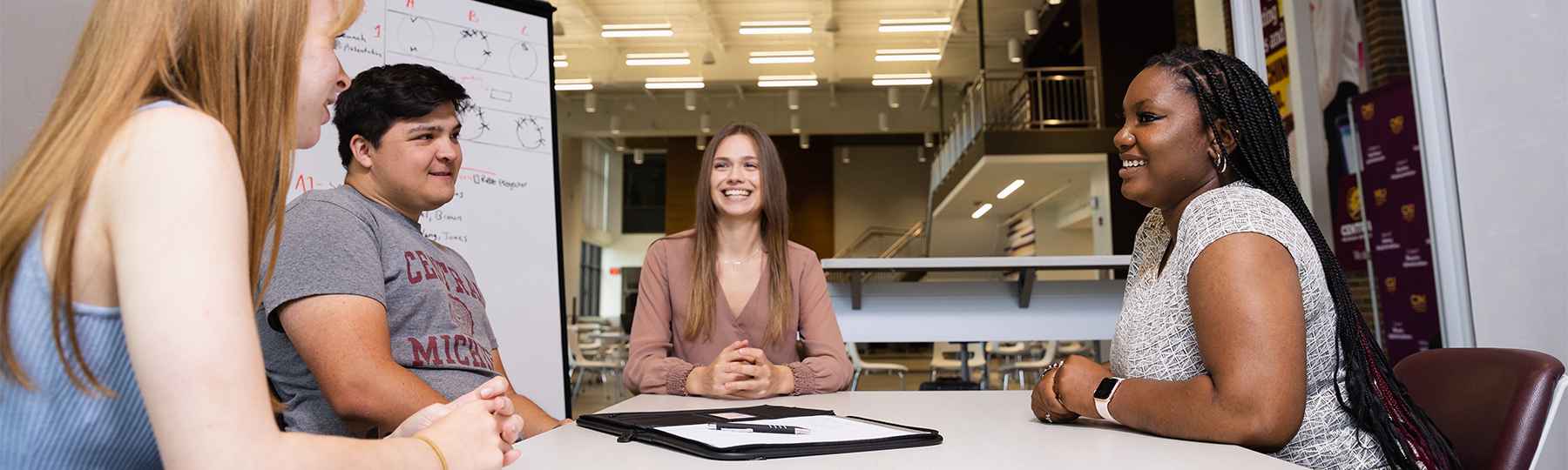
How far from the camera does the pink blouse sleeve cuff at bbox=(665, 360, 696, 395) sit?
1.93 meters

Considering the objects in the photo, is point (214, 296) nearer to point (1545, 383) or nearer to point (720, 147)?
point (1545, 383)

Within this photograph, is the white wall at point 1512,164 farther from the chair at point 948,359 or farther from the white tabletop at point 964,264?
the chair at point 948,359

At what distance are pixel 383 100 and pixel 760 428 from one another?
1055mm

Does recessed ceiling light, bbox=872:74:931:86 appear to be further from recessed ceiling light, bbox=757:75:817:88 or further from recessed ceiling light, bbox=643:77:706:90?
recessed ceiling light, bbox=643:77:706:90

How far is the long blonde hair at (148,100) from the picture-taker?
0.62m

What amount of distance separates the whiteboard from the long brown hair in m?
0.93

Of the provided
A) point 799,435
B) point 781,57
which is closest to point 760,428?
point 799,435

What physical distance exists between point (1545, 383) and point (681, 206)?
61.9 feet

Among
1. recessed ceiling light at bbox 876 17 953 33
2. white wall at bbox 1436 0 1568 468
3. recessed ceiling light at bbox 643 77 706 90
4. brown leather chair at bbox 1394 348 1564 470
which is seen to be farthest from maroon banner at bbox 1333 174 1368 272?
recessed ceiling light at bbox 643 77 706 90

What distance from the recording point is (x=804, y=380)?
1.95 meters

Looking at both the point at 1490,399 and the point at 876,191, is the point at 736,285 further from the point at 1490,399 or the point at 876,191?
the point at 876,191

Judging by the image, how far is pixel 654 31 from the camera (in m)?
11.8

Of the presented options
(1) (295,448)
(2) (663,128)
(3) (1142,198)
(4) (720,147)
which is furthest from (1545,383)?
(2) (663,128)

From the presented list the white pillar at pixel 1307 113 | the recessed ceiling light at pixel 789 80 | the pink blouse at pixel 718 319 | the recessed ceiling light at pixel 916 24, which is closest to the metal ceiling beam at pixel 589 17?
the recessed ceiling light at pixel 789 80
